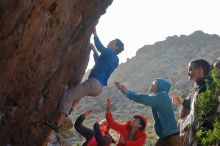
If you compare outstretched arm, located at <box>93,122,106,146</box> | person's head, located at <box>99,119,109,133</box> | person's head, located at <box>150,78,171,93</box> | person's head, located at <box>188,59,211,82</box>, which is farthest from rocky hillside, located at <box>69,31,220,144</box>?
outstretched arm, located at <box>93,122,106,146</box>

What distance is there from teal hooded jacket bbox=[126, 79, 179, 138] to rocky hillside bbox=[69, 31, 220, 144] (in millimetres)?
69622

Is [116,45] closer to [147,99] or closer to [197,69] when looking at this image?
[147,99]

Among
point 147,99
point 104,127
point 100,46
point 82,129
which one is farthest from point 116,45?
point 82,129

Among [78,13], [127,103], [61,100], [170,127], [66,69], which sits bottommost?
[170,127]

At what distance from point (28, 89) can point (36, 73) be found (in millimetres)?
519

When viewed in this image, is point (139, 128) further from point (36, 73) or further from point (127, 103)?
point (127, 103)

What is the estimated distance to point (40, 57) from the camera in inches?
442

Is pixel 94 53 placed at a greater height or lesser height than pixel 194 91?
greater

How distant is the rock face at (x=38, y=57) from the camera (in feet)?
31.7

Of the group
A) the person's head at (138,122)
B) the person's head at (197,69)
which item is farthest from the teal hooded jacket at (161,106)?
the person's head at (197,69)

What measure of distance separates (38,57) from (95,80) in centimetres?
252

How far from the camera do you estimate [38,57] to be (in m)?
11.1

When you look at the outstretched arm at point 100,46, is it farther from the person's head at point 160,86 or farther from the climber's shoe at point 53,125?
the climber's shoe at point 53,125

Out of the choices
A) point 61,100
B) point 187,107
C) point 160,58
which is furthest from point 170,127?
point 160,58
